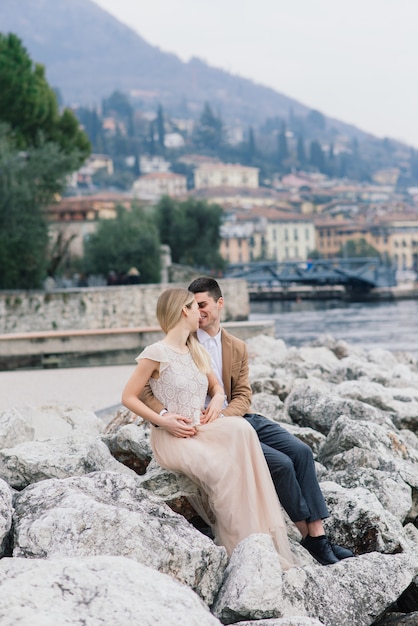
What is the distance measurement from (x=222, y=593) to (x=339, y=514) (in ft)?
3.24

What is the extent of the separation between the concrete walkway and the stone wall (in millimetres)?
13536

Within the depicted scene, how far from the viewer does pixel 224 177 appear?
629ft

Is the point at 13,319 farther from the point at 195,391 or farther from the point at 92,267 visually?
the point at 195,391

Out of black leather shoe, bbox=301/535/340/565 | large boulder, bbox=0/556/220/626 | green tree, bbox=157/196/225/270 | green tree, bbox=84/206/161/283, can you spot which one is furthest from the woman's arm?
green tree, bbox=157/196/225/270

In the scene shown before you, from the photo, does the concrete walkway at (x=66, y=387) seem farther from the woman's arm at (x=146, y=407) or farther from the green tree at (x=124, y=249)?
the green tree at (x=124, y=249)

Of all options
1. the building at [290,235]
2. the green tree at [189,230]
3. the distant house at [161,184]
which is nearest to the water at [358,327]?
the green tree at [189,230]

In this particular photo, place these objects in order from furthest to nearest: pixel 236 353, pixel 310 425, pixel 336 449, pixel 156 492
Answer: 1. pixel 310 425
2. pixel 336 449
3. pixel 236 353
4. pixel 156 492

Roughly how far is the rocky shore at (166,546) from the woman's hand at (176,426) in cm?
23

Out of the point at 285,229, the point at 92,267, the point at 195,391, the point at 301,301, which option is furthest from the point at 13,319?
the point at 285,229

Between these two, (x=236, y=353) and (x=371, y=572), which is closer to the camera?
(x=371, y=572)

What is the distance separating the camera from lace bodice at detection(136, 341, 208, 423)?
4371 mm

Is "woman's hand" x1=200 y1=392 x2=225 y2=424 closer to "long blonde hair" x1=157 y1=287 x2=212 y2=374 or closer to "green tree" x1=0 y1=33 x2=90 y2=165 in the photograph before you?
"long blonde hair" x1=157 y1=287 x2=212 y2=374

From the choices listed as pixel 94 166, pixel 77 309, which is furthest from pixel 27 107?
pixel 94 166

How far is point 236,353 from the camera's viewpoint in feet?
15.7
